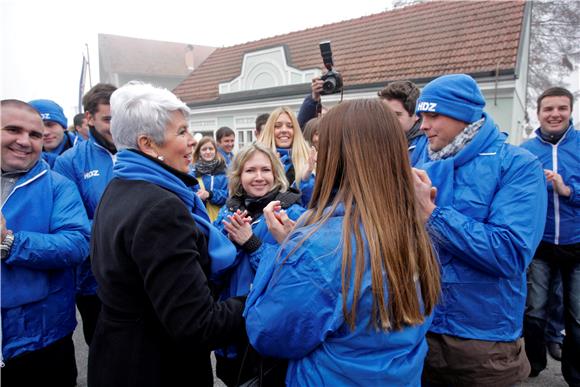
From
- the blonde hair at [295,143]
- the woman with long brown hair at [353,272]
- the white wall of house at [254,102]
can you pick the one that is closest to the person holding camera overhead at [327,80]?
the blonde hair at [295,143]

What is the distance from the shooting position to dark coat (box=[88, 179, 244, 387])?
1426mm

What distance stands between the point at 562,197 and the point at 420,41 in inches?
403

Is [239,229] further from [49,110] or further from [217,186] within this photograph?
[49,110]

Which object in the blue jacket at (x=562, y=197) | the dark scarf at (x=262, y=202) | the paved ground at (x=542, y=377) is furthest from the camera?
the paved ground at (x=542, y=377)

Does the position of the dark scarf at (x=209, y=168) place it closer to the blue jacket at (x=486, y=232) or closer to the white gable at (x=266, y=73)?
the blue jacket at (x=486, y=232)

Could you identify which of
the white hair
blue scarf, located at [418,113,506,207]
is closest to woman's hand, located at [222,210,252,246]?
the white hair

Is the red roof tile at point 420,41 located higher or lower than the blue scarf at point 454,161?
higher

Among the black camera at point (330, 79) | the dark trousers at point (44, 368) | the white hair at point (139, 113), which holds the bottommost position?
the dark trousers at point (44, 368)

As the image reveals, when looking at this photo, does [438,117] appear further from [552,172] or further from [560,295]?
Result: [560,295]

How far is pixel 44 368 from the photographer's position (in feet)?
7.66

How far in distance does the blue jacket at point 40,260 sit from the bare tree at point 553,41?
17.6 m

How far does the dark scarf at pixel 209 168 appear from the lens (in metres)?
5.28

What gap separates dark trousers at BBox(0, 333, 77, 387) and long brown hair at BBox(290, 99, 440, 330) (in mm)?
1838

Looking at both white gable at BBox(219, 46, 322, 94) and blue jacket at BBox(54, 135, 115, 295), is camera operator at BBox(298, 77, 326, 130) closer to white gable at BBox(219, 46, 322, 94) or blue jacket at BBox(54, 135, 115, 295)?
blue jacket at BBox(54, 135, 115, 295)
